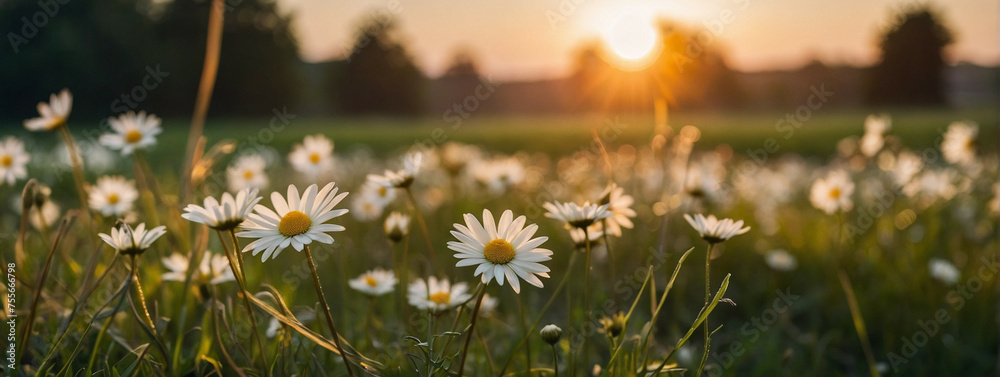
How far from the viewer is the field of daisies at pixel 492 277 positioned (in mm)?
1083

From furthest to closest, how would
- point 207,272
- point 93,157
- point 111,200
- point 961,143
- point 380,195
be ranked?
1. point 93,157
2. point 961,143
3. point 380,195
4. point 111,200
5. point 207,272

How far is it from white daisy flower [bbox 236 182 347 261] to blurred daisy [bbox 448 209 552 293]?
21 cm

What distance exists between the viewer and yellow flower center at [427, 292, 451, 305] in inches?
56.2

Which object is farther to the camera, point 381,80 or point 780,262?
point 381,80

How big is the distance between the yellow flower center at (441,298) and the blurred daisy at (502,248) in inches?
17.7

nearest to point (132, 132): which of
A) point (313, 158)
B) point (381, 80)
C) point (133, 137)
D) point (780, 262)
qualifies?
point (133, 137)

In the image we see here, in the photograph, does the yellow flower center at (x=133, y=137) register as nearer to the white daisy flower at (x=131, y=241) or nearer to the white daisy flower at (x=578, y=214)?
the white daisy flower at (x=131, y=241)

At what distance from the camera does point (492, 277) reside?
3.41 feet

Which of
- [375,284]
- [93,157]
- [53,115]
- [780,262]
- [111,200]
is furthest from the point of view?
[93,157]

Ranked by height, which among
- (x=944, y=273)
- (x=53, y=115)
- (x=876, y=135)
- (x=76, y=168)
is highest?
(x=53, y=115)

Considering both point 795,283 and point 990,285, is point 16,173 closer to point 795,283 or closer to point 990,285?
point 795,283

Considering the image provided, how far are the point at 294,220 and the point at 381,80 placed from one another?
5166cm

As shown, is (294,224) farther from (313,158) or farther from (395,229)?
(313,158)

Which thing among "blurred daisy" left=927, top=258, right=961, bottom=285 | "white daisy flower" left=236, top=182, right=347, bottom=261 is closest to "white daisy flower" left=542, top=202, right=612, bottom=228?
"white daisy flower" left=236, top=182, right=347, bottom=261
